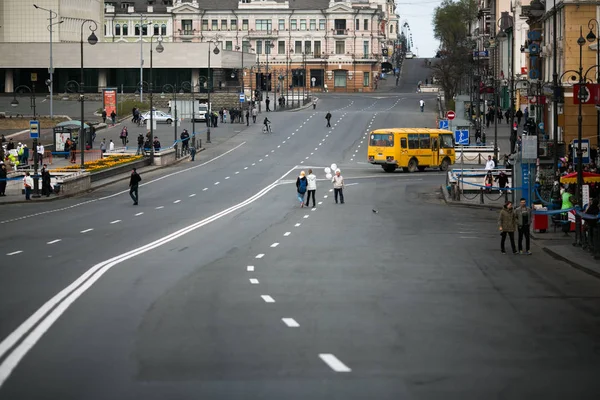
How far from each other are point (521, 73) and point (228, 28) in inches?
3225

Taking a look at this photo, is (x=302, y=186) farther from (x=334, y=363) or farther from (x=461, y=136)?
(x=334, y=363)

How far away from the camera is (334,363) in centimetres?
1470

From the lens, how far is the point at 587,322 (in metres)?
18.5

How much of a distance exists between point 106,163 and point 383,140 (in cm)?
1558

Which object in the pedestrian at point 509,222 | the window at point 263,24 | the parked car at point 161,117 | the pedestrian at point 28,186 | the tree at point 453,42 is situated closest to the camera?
the pedestrian at point 509,222

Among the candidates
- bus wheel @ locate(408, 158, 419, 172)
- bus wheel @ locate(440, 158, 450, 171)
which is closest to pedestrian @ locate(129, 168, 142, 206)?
bus wheel @ locate(408, 158, 419, 172)

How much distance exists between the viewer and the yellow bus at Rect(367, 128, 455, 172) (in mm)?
65938

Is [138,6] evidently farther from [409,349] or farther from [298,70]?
[409,349]

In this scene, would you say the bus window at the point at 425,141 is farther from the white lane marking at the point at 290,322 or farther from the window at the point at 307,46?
the window at the point at 307,46

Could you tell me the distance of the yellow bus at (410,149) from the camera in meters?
65.9

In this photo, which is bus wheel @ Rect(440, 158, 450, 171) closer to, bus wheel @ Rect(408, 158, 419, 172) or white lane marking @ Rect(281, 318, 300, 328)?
bus wheel @ Rect(408, 158, 419, 172)

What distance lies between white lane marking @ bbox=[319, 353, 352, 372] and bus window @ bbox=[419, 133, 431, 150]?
5209 cm

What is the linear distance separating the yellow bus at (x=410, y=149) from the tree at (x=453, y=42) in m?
47.0

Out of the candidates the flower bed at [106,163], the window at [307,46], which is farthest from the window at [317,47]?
the flower bed at [106,163]
